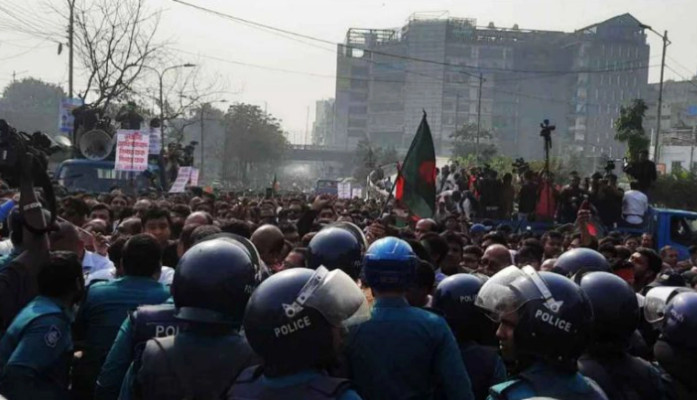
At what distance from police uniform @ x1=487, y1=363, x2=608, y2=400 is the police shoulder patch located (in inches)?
88.7

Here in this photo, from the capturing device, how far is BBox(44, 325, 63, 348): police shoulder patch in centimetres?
470

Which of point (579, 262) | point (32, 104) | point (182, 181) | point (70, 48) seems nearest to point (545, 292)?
point (579, 262)

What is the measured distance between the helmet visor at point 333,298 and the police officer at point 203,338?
71 cm

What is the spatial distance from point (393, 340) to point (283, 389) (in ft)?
4.42

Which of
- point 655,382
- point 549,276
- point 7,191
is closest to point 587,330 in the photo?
point 549,276

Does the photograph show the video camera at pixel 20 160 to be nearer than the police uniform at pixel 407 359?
No

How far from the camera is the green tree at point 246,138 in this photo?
100 meters

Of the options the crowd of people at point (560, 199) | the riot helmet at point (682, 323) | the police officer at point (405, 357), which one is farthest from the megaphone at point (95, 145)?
the riot helmet at point (682, 323)

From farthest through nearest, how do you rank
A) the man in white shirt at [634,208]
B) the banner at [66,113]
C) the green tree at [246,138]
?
1. the green tree at [246,138]
2. the banner at [66,113]
3. the man in white shirt at [634,208]

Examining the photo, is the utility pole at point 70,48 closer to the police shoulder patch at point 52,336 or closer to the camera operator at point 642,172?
the camera operator at point 642,172

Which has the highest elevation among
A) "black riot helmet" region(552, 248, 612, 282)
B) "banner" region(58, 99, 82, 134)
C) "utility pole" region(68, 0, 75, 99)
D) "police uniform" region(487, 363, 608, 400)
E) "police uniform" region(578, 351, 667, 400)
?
"utility pole" region(68, 0, 75, 99)

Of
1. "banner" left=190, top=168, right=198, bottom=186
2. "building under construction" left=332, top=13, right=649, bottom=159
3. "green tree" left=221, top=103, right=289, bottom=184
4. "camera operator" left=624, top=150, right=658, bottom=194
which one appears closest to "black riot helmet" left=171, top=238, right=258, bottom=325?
"camera operator" left=624, top=150, right=658, bottom=194

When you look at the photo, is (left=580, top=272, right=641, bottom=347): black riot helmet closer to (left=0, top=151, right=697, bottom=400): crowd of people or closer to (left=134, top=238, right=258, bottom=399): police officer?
(left=0, top=151, right=697, bottom=400): crowd of people

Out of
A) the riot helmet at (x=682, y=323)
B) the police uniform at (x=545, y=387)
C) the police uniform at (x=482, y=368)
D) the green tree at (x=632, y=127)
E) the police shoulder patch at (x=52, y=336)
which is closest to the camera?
the police uniform at (x=545, y=387)
